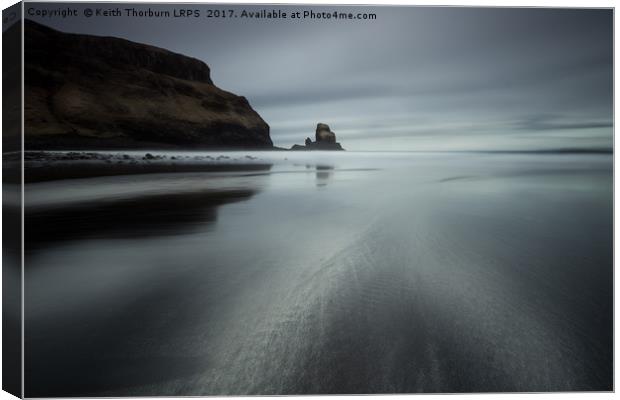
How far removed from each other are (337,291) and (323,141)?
1152 millimetres

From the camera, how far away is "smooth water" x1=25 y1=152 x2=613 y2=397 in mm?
2111

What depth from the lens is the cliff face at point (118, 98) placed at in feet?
8.39

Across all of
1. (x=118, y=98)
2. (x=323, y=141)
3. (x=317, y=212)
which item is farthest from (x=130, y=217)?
(x=323, y=141)

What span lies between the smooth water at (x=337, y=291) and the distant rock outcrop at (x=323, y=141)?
10 cm

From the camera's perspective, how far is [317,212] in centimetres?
372

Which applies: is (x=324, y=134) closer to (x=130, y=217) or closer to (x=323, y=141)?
(x=323, y=141)

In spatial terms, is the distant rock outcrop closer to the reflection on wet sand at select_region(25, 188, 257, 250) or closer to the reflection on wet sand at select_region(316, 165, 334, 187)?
the reflection on wet sand at select_region(316, 165, 334, 187)

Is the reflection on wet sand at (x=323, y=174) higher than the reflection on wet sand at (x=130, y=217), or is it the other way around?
the reflection on wet sand at (x=323, y=174)

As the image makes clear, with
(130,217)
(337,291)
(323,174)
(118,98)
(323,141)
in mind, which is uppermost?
(118,98)

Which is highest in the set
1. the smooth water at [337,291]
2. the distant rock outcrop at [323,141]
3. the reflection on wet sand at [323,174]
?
the distant rock outcrop at [323,141]

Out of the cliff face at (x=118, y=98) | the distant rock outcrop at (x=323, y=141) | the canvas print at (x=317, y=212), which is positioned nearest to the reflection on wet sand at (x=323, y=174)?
the canvas print at (x=317, y=212)

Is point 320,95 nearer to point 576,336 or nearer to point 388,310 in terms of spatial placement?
point 388,310

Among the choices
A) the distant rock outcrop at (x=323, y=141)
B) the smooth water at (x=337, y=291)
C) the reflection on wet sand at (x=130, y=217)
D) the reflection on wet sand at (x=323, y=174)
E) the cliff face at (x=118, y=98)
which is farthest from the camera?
the reflection on wet sand at (x=323, y=174)

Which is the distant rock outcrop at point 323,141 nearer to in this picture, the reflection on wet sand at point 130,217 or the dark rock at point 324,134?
the dark rock at point 324,134
